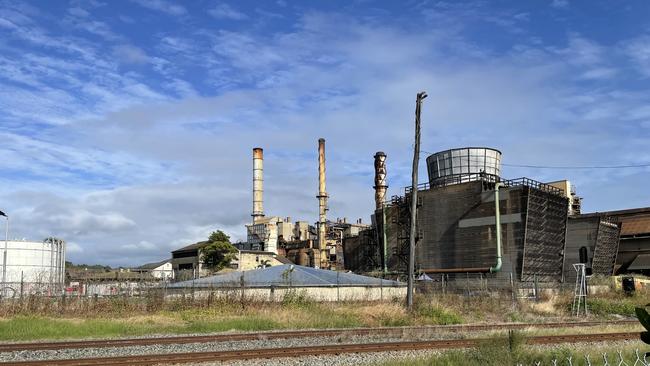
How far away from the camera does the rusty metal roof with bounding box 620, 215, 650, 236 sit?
75312 millimetres

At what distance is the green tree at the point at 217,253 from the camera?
88.8 metres

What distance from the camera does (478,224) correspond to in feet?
196

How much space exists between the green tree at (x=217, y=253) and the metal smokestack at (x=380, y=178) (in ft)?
80.7

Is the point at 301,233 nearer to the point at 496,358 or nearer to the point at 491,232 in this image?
the point at 491,232

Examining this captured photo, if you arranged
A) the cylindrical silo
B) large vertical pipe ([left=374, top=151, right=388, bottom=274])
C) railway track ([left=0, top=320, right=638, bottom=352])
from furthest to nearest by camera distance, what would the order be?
large vertical pipe ([left=374, top=151, right=388, bottom=274])
the cylindrical silo
railway track ([left=0, top=320, right=638, bottom=352])

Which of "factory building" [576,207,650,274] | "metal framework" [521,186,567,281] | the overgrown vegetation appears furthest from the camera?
"factory building" [576,207,650,274]

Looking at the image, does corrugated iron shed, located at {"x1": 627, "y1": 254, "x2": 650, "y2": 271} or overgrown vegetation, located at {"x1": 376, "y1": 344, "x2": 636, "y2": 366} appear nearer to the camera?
overgrown vegetation, located at {"x1": 376, "y1": 344, "x2": 636, "y2": 366}

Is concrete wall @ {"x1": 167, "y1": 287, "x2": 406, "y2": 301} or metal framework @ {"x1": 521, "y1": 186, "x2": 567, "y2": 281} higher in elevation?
metal framework @ {"x1": 521, "y1": 186, "x2": 567, "y2": 281}

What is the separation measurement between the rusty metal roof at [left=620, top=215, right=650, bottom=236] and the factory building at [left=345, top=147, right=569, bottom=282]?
57.4ft

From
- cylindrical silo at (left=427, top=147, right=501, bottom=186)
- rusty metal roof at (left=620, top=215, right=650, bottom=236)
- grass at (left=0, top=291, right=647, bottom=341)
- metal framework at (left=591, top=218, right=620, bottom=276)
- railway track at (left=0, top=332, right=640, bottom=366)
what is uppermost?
cylindrical silo at (left=427, top=147, right=501, bottom=186)

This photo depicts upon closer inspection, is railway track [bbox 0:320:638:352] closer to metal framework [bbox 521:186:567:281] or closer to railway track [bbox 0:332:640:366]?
railway track [bbox 0:332:640:366]

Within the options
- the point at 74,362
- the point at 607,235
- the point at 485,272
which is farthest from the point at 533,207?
the point at 74,362

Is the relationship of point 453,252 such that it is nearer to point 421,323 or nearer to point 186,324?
point 421,323

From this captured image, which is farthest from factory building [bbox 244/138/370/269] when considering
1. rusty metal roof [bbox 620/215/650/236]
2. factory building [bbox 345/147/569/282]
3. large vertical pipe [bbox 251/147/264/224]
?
rusty metal roof [bbox 620/215/650/236]
